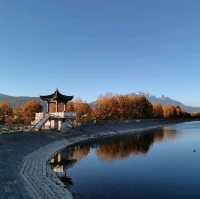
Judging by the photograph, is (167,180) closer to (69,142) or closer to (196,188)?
(196,188)

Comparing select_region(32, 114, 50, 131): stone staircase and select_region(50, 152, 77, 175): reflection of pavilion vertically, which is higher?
select_region(32, 114, 50, 131): stone staircase

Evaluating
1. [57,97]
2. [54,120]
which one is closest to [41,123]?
[54,120]

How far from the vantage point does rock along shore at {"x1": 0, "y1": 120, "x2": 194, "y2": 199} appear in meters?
20.7

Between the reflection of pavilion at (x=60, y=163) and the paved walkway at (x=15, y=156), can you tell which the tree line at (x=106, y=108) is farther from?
the reflection of pavilion at (x=60, y=163)

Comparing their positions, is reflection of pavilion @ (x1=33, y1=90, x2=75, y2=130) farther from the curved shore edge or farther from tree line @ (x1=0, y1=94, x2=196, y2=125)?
tree line @ (x1=0, y1=94, x2=196, y2=125)

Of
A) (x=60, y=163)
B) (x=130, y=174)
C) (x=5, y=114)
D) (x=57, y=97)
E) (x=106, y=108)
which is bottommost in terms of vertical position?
(x=130, y=174)

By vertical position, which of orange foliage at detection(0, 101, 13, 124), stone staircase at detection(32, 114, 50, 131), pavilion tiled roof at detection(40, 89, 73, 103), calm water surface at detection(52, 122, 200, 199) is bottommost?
calm water surface at detection(52, 122, 200, 199)

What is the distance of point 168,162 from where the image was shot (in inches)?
1544

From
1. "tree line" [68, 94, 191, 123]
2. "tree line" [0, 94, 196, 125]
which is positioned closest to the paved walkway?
"tree line" [0, 94, 196, 125]

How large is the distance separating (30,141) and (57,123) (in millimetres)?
19828

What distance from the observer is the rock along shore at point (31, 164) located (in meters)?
20.7

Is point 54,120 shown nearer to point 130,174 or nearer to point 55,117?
point 55,117

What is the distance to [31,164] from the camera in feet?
104

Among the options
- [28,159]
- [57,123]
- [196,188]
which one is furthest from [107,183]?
[57,123]
